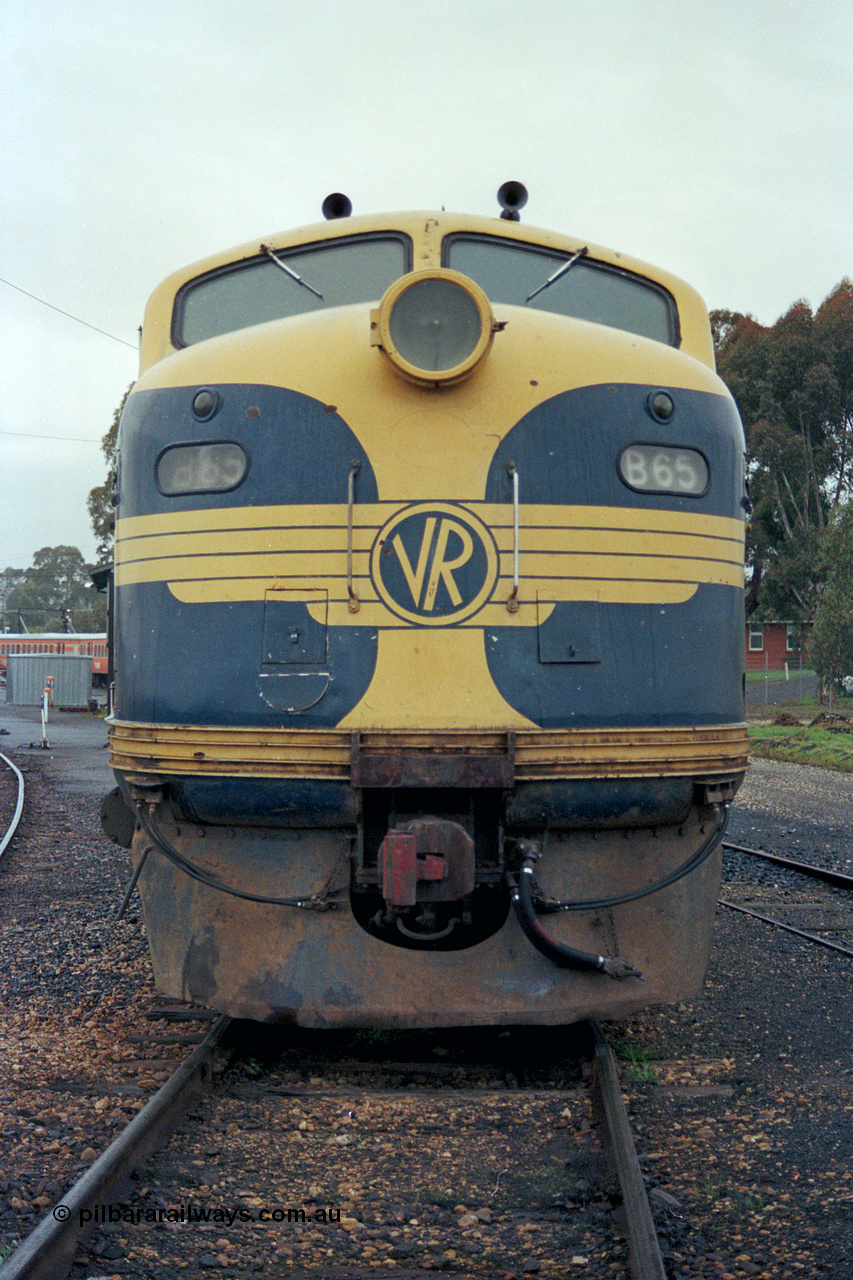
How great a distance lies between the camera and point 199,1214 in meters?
3.03

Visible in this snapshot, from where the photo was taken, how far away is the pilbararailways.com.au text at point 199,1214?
295 centimetres

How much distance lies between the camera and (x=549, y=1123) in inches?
146

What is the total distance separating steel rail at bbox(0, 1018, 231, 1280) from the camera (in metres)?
2.58

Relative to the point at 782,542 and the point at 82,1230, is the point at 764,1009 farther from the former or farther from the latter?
the point at 782,542

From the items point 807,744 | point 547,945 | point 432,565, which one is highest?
point 432,565

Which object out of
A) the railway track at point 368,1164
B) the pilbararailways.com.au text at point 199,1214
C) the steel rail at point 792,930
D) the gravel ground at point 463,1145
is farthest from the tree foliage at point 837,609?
the pilbararailways.com.au text at point 199,1214

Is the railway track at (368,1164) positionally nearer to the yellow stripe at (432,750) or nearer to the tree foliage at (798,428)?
the yellow stripe at (432,750)

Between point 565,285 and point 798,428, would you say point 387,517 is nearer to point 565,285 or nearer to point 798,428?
point 565,285

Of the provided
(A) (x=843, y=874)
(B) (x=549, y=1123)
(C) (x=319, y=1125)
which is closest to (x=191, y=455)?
(C) (x=319, y=1125)

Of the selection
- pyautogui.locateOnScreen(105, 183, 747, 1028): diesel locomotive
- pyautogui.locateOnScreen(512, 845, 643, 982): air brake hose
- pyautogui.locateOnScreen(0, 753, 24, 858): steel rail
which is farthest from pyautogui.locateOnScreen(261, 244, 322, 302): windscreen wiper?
pyautogui.locateOnScreen(0, 753, 24, 858): steel rail

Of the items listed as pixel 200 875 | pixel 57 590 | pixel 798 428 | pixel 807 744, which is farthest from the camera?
pixel 57 590

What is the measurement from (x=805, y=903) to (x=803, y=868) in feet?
4.06

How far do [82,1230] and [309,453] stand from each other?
240 cm

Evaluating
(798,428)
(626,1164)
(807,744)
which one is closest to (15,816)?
(626,1164)
